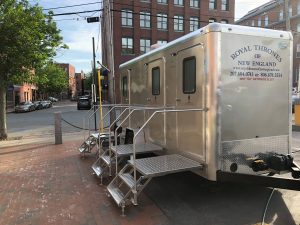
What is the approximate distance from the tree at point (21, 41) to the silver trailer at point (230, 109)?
8.19 metres

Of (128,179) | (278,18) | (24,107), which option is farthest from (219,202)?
(278,18)

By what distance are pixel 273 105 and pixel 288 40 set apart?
1142 mm

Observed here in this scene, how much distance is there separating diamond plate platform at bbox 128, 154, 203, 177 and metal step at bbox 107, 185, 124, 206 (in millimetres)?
555

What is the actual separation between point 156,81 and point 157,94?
0.29 m

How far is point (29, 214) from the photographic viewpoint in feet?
16.1

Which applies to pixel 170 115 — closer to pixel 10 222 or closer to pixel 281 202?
pixel 281 202

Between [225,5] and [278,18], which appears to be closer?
[225,5]

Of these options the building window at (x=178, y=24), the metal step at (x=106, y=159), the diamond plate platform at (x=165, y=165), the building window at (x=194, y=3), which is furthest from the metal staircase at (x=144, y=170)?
the building window at (x=194, y=3)

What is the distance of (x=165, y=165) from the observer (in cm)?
501

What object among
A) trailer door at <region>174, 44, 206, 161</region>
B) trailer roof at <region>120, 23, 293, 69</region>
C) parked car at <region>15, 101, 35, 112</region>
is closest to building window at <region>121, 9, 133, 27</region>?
parked car at <region>15, 101, 35, 112</region>

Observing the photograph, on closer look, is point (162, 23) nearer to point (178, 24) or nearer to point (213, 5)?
point (178, 24)

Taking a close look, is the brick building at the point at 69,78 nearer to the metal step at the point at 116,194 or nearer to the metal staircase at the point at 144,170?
the metal step at the point at 116,194

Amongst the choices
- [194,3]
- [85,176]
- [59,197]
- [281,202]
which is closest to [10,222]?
[59,197]

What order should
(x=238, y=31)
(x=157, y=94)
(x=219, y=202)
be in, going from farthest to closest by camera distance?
(x=157, y=94), (x=219, y=202), (x=238, y=31)
